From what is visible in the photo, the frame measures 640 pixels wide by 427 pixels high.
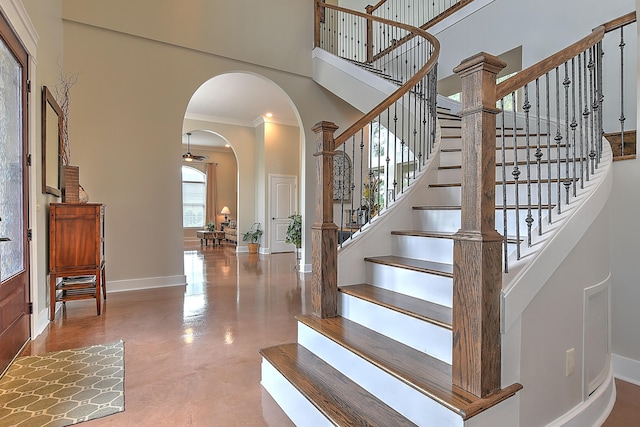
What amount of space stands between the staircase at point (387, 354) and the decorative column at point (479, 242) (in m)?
0.12

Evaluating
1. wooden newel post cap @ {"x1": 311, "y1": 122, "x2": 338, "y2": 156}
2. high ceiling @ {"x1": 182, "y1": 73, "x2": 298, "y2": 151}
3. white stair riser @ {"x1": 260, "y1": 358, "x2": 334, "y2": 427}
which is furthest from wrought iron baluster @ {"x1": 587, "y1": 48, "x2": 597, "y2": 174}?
high ceiling @ {"x1": 182, "y1": 73, "x2": 298, "y2": 151}

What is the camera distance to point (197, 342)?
2838 millimetres

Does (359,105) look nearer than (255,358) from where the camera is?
No

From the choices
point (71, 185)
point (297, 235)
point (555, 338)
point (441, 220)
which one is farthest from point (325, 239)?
point (297, 235)

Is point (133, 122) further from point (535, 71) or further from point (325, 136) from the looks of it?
point (535, 71)

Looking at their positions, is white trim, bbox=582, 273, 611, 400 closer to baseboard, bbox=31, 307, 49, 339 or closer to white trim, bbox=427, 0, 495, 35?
baseboard, bbox=31, 307, 49, 339

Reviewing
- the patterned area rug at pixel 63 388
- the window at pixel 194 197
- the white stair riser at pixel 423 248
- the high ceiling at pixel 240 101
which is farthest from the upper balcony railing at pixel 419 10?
the window at pixel 194 197

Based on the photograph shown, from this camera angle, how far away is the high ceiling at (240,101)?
248 inches

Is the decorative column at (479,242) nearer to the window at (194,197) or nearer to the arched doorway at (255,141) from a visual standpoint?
the arched doorway at (255,141)

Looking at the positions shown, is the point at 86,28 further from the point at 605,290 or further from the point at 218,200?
the point at 218,200

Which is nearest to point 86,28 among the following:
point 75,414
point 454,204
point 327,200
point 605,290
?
point 327,200

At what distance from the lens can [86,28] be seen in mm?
4320

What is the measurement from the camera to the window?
12.1 meters

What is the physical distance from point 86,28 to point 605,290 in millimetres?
5897
